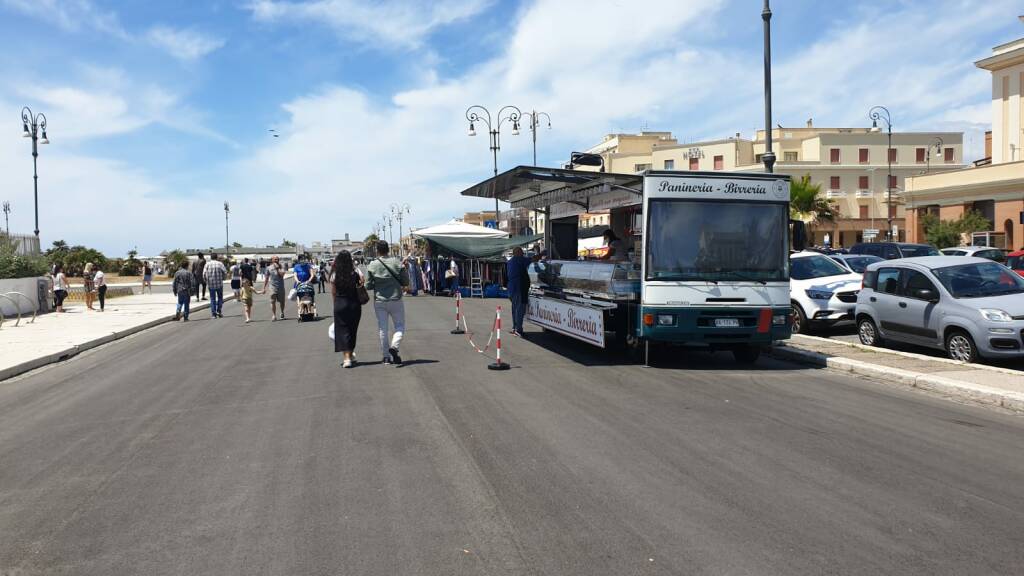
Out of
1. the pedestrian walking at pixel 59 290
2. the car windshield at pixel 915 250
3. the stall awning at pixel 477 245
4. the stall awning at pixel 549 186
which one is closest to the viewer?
the stall awning at pixel 549 186

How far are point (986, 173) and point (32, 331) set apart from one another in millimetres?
45902

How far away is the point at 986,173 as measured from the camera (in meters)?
44.2

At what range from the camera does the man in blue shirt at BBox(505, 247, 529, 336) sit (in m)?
16.3

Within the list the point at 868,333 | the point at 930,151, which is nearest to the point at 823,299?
the point at 868,333

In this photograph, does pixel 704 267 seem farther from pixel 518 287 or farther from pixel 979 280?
pixel 518 287

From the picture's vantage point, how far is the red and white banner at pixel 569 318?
39.6 ft

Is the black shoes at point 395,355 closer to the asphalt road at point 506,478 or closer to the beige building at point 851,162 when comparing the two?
the asphalt road at point 506,478

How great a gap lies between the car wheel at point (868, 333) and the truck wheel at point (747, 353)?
2.57m

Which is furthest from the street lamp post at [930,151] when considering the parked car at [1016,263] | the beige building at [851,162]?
the parked car at [1016,263]

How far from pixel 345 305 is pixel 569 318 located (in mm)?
3870

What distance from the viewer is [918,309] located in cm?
1233

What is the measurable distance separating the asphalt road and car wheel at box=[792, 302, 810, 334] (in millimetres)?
5305

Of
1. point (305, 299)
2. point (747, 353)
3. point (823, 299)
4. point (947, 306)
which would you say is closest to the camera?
point (947, 306)

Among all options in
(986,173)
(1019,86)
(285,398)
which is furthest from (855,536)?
(1019,86)
